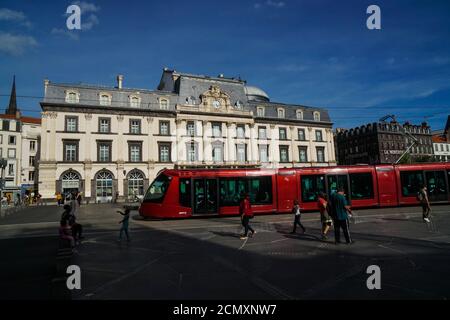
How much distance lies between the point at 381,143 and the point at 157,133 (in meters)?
53.9

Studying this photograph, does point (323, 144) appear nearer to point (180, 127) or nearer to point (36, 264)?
point (180, 127)

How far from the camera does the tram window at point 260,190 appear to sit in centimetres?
1736

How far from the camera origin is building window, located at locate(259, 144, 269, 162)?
42.3m

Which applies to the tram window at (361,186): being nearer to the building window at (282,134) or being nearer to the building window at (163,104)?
the building window at (282,134)

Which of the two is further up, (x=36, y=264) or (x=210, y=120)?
(x=210, y=120)

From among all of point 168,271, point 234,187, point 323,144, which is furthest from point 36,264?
point 323,144

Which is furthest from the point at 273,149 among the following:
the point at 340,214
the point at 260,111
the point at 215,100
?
the point at 340,214

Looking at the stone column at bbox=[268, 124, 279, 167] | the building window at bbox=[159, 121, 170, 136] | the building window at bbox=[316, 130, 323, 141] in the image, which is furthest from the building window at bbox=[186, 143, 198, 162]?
the building window at bbox=[316, 130, 323, 141]

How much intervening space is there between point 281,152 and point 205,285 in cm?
3997

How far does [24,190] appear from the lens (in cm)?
4925

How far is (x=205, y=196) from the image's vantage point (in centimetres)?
1639

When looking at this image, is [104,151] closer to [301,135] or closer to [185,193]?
[185,193]

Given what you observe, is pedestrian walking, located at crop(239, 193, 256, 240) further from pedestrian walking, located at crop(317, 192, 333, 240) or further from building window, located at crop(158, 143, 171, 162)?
building window, located at crop(158, 143, 171, 162)

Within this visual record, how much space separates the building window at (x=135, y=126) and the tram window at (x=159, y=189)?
73.5 ft
